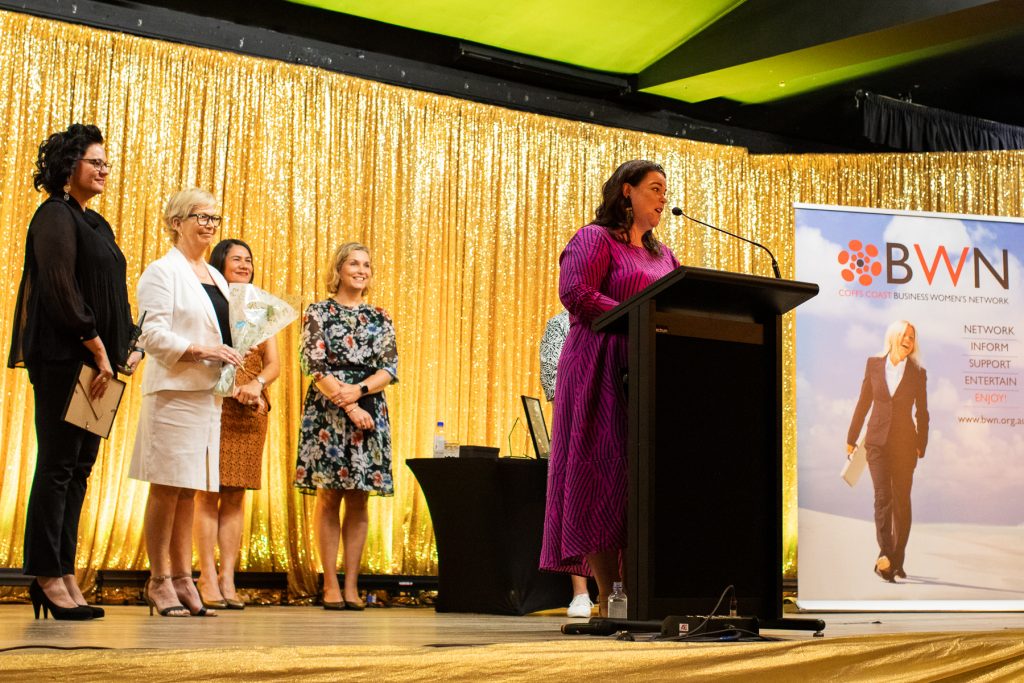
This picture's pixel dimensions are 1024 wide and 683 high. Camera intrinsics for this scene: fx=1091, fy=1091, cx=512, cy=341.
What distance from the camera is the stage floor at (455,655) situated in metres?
1.86

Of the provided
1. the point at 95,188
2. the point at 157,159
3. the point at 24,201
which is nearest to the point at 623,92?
the point at 157,159

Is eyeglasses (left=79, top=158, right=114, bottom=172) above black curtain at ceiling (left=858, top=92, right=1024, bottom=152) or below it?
below

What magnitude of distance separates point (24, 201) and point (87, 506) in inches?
60.3

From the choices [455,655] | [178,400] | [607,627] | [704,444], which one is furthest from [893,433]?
[455,655]

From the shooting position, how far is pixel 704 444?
2629mm

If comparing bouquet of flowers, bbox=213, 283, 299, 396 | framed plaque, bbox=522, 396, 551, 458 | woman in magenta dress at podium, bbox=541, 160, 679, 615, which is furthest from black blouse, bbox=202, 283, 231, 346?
woman in magenta dress at podium, bbox=541, 160, 679, 615

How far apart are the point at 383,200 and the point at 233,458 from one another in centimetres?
202

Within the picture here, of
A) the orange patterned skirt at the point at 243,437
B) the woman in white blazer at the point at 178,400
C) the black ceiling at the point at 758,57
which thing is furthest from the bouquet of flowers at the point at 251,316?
the black ceiling at the point at 758,57

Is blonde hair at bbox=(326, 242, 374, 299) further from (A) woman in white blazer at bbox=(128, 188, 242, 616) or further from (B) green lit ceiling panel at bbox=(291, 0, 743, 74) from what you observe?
(B) green lit ceiling panel at bbox=(291, 0, 743, 74)

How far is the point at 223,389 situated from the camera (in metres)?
3.95

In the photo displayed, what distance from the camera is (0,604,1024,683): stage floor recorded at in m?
1.86

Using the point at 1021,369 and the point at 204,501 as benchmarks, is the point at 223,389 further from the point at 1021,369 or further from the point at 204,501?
the point at 1021,369

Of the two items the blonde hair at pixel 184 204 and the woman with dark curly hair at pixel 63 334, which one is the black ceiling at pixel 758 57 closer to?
the blonde hair at pixel 184 204

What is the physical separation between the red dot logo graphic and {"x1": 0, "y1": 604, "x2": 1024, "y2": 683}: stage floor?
8.58ft
